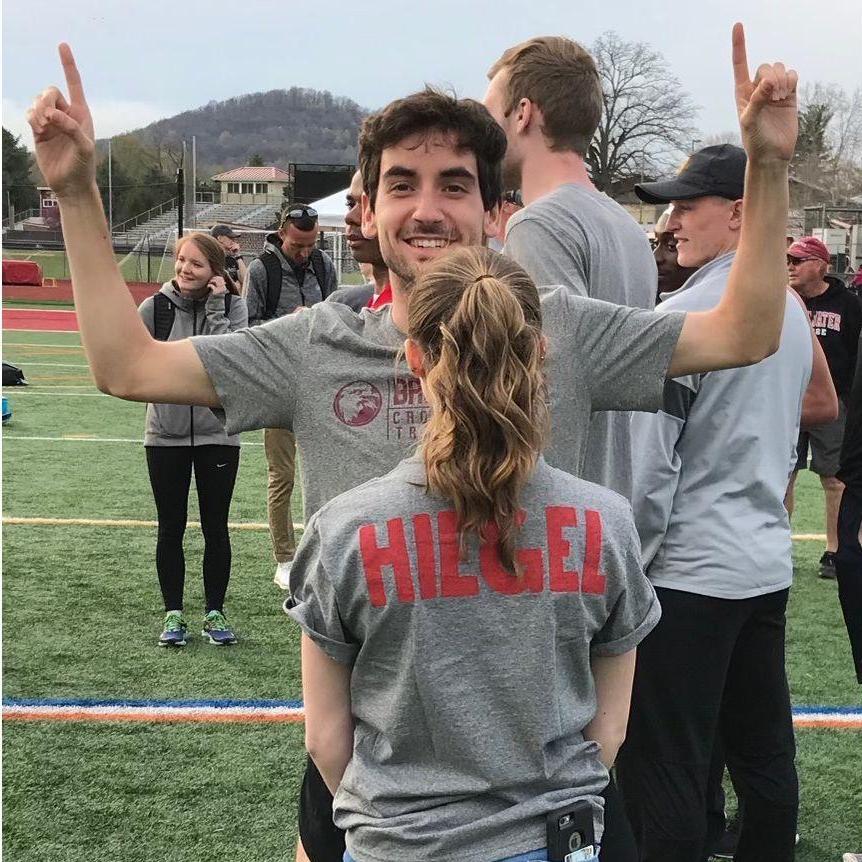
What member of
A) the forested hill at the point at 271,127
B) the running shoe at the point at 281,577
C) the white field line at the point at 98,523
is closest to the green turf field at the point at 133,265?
the white field line at the point at 98,523

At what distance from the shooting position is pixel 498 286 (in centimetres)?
155

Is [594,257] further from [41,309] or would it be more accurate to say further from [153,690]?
[41,309]

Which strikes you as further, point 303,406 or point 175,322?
point 175,322

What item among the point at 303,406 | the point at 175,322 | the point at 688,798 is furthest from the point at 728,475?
the point at 175,322

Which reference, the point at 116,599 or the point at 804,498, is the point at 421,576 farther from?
the point at 804,498

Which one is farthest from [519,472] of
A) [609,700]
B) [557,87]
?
[557,87]

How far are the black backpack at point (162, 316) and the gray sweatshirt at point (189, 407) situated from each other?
2 centimetres

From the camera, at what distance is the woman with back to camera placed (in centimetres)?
150

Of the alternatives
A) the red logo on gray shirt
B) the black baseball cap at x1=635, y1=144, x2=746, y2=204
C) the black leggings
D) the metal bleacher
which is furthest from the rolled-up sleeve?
the metal bleacher

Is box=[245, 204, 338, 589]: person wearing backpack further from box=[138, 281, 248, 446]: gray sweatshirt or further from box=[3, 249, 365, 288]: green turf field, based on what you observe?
box=[3, 249, 365, 288]: green turf field

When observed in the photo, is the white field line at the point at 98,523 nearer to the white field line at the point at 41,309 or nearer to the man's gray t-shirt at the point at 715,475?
the man's gray t-shirt at the point at 715,475

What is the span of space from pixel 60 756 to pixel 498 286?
333 centimetres

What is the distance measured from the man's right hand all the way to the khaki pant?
15.8ft

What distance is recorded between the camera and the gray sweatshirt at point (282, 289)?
6961mm
